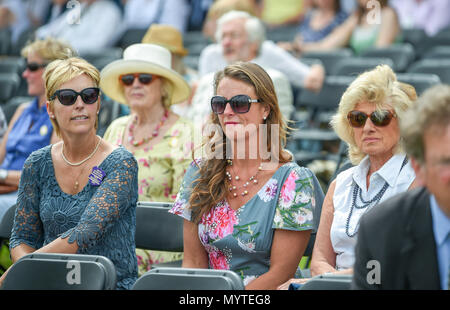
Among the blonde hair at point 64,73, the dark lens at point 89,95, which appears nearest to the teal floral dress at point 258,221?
the dark lens at point 89,95

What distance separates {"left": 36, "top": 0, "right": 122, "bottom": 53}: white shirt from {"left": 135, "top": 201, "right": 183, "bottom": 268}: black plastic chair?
209 inches

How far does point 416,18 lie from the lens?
28.2ft

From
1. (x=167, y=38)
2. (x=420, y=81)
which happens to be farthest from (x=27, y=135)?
(x=420, y=81)

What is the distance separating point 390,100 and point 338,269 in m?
0.82

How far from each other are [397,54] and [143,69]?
10.8ft

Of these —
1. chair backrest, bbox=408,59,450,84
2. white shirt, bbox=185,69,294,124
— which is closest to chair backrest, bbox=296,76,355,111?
chair backrest, bbox=408,59,450,84

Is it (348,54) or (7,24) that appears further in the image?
(7,24)

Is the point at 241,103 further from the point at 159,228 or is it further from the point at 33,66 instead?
the point at 33,66

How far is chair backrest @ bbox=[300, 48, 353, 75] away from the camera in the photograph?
25.1ft

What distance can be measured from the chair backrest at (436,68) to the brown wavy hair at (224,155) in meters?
3.48

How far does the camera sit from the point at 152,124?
16.0ft

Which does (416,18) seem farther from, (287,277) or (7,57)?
(287,277)

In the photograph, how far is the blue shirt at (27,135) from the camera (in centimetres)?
517

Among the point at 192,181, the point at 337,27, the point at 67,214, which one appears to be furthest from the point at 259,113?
the point at 337,27
